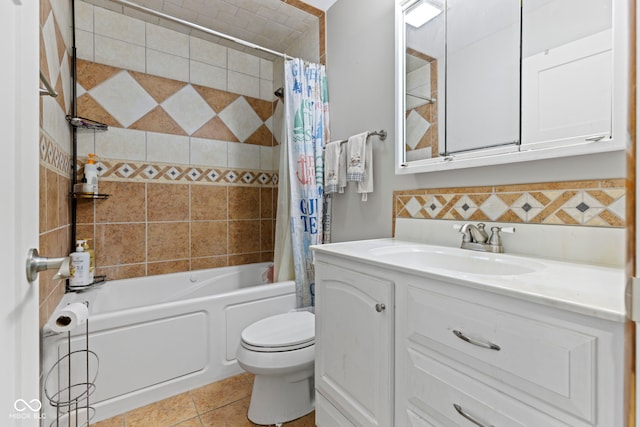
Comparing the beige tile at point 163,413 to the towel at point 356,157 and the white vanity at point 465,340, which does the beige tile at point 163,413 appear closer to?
the white vanity at point 465,340

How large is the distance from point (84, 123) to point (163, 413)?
1828 millimetres

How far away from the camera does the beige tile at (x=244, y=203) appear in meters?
2.67

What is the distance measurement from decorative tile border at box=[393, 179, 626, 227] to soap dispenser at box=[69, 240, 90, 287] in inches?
76.6

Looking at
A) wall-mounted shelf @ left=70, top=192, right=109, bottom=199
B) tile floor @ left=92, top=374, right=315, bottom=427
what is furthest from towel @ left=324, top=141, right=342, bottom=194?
wall-mounted shelf @ left=70, top=192, right=109, bottom=199

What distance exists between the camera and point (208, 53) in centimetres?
253

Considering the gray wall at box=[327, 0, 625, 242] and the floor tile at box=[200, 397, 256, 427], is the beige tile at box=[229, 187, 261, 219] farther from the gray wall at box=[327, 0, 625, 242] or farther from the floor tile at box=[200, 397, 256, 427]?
the floor tile at box=[200, 397, 256, 427]

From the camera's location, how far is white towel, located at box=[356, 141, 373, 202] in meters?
1.79

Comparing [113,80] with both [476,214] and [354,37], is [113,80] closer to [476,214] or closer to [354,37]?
[354,37]

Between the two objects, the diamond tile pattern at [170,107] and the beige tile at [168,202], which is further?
the beige tile at [168,202]

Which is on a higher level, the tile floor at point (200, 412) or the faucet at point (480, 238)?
the faucet at point (480, 238)

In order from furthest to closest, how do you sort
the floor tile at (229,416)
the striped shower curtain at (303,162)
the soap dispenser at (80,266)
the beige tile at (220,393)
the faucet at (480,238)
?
the striped shower curtain at (303,162), the soap dispenser at (80,266), the beige tile at (220,393), the floor tile at (229,416), the faucet at (480,238)

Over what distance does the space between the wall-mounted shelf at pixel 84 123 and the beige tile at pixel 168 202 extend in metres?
0.49

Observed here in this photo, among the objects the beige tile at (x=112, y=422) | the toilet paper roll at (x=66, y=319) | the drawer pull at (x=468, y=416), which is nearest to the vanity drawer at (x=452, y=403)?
the drawer pull at (x=468, y=416)
